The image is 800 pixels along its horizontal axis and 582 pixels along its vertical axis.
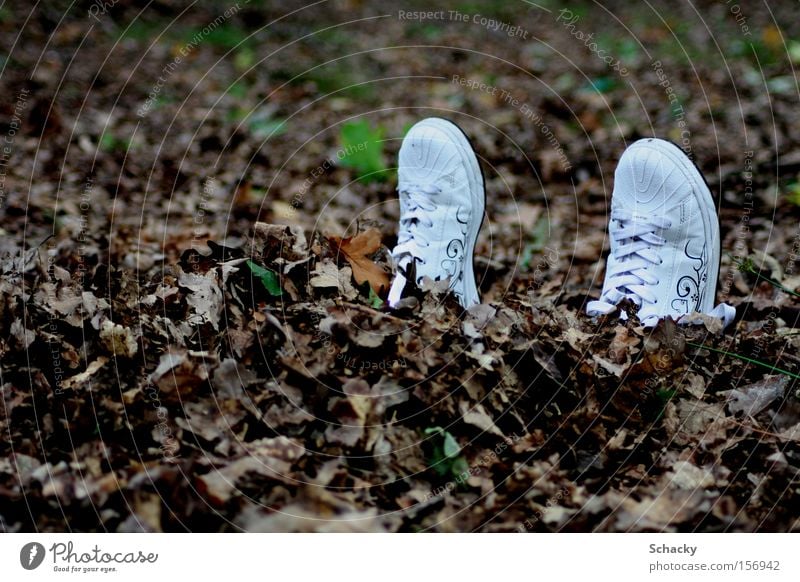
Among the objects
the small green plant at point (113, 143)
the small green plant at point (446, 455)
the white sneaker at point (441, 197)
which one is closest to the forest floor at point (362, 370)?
the small green plant at point (446, 455)

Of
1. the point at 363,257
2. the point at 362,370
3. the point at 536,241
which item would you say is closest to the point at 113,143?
the point at 536,241

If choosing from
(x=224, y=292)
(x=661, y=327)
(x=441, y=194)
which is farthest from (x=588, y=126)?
(x=224, y=292)

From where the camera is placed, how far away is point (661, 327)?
1.37 metres

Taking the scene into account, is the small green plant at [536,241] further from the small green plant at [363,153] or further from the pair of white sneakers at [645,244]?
the small green plant at [363,153]

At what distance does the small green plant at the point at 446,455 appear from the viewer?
1.17 meters

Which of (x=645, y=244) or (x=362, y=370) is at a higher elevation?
(x=645, y=244)

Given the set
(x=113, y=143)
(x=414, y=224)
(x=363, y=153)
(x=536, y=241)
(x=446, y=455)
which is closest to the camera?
(x=446, y=455)

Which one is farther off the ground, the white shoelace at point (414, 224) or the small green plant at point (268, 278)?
the white shoelace at point (414, 224)

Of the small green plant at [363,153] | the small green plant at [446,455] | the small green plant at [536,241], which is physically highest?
the small green plant at [363,153]

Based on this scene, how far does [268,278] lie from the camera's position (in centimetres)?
148

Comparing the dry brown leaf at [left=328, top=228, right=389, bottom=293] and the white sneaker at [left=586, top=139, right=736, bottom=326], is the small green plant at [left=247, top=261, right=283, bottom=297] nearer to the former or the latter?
the dry brown leaf at [left=328, top=228, right=389, bottom=293]

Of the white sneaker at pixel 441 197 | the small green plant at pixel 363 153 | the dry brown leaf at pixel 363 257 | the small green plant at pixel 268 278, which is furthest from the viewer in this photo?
the small green plant at pixel 363 153

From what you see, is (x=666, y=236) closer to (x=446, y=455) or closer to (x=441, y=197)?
(x=441, y=197)

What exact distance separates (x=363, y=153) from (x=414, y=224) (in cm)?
138
